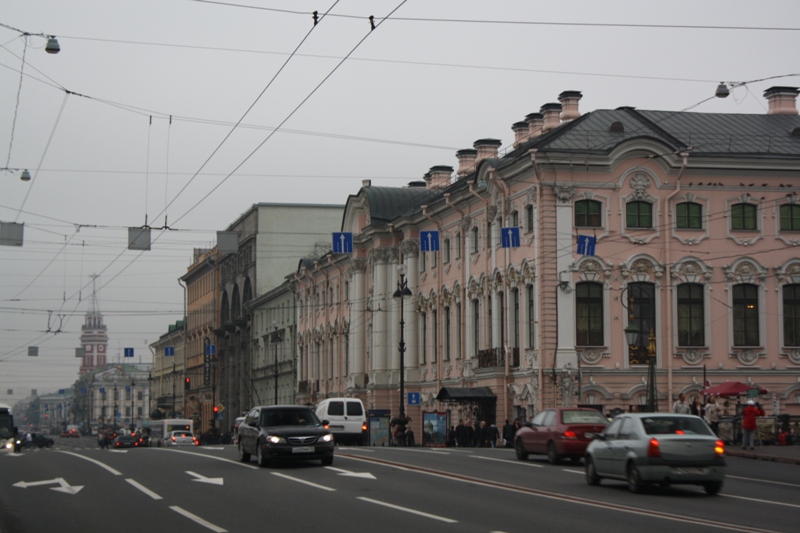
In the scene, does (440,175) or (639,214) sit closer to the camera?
(639,214)

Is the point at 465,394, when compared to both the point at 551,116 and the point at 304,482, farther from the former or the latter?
the point at 304,482

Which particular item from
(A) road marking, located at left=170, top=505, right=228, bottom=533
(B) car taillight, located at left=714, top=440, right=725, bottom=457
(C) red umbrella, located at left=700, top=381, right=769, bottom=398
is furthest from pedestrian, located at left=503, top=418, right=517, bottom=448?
(A) road marking, located at left=170, top=505, right=228, bottom=533

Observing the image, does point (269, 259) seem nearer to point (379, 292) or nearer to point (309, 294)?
point (309, 294)

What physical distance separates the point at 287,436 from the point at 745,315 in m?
25.4

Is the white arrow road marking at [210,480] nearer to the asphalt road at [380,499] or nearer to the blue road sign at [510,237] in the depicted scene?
the asphalt road at [380,499]

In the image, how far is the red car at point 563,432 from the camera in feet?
89.0

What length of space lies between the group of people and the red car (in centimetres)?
537

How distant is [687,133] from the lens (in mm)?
49125

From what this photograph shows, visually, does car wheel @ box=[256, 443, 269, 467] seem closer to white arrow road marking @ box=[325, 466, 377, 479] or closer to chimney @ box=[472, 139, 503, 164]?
white arrow road marking @ box=[325, 466, 377, 479]

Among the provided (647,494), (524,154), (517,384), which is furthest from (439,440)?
(647,494)

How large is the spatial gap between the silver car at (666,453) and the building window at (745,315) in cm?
2651

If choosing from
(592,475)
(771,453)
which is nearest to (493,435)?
(771,453)

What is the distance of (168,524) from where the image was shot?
16.4 m

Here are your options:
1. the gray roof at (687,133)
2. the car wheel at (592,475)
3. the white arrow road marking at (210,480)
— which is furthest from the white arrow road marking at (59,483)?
the gray roof at (687,133)
